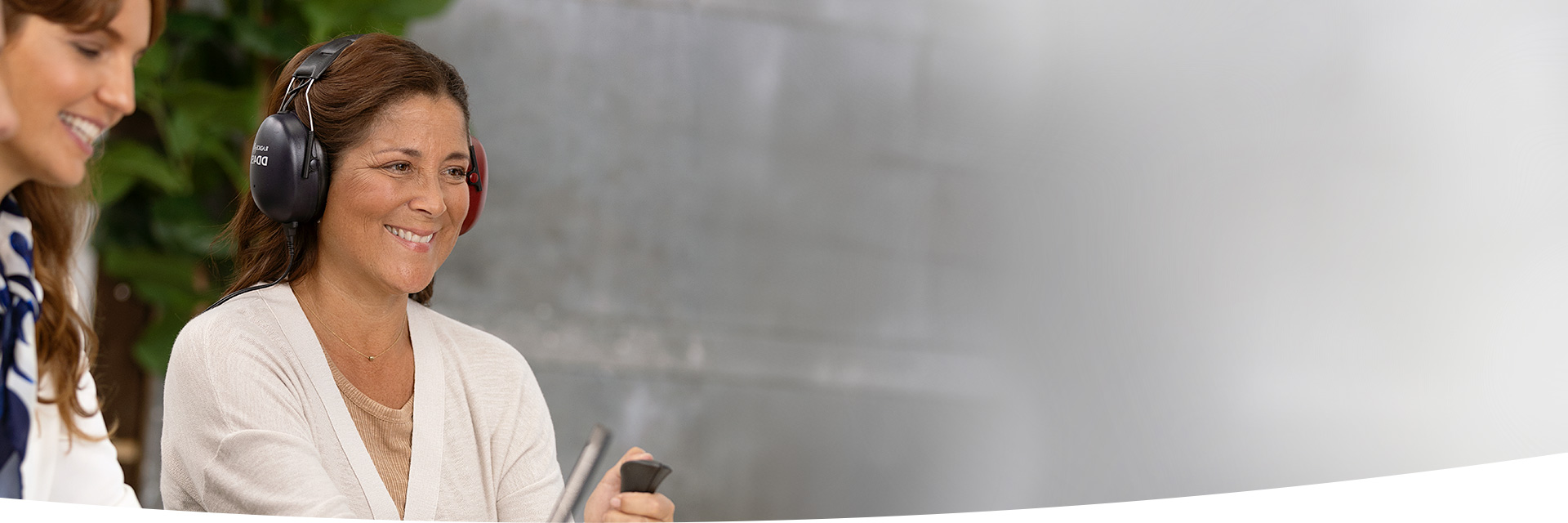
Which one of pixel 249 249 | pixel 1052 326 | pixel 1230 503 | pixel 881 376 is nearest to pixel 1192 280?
pixel 1052 326

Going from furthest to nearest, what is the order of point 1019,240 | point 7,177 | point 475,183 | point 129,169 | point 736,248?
point 1019,240 < point 736,248 < point 129,169 < point 475,183 < point 7,177

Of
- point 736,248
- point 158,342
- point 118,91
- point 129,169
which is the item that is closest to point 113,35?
point 118,91

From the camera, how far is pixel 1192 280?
3.27 m

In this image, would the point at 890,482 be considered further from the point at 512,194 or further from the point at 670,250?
the point at 512,194

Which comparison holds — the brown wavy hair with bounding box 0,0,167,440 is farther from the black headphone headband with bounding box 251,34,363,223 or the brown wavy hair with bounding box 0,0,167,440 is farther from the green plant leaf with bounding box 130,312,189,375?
the green plant leaf with bounding box 130,312,189,375

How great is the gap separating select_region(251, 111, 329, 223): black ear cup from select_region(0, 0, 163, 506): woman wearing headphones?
19 centimetres

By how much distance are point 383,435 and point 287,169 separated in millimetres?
213

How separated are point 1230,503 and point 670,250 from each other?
2.32 metres

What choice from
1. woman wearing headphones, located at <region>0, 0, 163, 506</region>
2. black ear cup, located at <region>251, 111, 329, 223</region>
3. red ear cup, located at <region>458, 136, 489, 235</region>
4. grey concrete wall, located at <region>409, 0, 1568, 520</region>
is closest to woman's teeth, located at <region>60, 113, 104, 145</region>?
woman wearing headphones, located at <region>0, 0, 163, 506</region>

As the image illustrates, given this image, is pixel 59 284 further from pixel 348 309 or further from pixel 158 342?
pixel 158 342

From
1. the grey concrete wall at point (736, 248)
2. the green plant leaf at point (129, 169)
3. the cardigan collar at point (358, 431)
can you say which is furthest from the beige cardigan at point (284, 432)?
the grey concrete wall at point (736, 248)

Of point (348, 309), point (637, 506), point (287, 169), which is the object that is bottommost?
point (637, 506)

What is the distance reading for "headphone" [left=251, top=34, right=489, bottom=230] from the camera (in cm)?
78

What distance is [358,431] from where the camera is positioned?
31.3 inches
